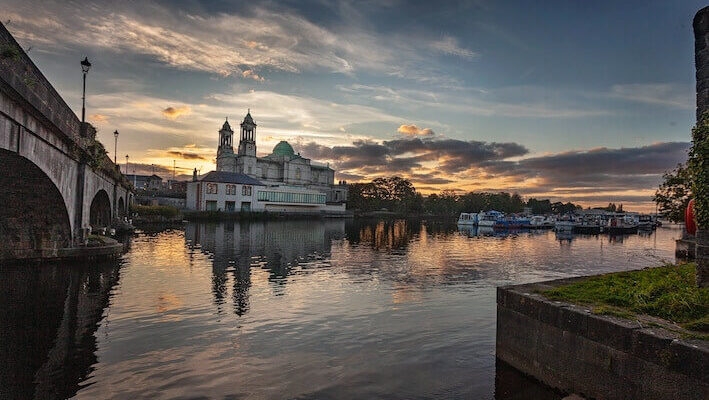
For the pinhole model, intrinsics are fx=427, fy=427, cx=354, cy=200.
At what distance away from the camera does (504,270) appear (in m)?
30.5

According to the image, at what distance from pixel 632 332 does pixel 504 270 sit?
23.7m

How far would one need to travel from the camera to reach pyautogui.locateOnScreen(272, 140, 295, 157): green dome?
174 m

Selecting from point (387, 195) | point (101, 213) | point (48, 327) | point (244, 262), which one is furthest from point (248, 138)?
point (48, 327)

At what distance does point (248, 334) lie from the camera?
13.9 metres

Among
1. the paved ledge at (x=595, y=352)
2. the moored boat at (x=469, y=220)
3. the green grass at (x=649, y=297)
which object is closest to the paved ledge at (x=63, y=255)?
the paved ledge at (x=595, y=352)

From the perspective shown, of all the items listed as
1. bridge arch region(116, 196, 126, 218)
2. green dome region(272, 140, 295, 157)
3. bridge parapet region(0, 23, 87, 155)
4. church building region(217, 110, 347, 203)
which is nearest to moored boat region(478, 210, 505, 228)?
church building region(217, 110, 347, 203)

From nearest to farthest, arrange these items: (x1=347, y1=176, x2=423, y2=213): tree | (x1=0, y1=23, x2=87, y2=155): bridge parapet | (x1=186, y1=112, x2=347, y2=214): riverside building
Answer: (x1=0, y1=23, x2=87, y2=155): bridge parapet → (x1=186, y1=112, x2=347, y2=214): riverside building → (x1=347, y1=176, x2=423, y2=213): tree

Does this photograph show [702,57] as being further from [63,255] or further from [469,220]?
[469,220]

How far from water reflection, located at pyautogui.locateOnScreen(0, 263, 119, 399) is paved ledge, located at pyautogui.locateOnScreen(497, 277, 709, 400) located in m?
10.3

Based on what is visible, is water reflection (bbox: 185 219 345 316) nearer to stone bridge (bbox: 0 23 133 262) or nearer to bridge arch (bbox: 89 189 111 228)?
stone bridge (bbox: 0 23 133 262)

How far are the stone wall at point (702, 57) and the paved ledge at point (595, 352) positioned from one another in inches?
245

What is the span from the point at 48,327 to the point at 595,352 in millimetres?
15681

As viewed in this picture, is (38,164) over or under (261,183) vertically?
under

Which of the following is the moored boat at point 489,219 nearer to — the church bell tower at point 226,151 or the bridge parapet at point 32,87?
the church bell tower at point 226,151
